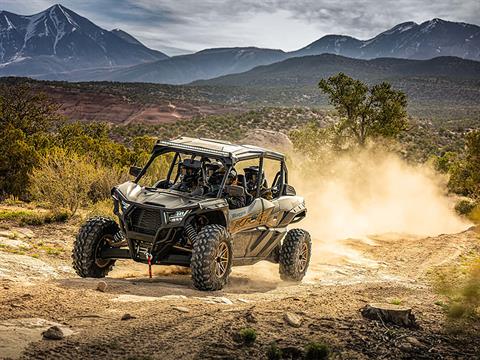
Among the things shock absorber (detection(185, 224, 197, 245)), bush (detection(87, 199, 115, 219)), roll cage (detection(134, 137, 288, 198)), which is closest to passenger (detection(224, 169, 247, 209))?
roll cage (detection(134, 137, 288, 198))

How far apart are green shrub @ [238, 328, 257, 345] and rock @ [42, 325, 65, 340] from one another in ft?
6.16

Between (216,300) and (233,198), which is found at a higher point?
(233,198)

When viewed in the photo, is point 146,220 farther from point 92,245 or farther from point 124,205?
point 92,245

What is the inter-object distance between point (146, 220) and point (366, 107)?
92.6ft

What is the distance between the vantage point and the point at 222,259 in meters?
9.59

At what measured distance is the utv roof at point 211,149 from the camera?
10.2 meters

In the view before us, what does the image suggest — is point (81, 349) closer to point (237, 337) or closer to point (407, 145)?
point (237, 337)

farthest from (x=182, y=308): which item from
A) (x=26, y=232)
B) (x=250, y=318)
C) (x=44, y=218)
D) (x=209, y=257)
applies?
(x=44, y=218)

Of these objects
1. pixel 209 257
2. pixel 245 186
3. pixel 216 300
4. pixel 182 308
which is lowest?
pixel 216 300

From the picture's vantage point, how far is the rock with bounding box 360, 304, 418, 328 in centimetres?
735

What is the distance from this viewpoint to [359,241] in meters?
18.8

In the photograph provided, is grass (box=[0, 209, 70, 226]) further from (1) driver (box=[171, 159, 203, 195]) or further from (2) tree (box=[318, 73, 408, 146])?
(2) tree (box=[318, 73, 408, 146])

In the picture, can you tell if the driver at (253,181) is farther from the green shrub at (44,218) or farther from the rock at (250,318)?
the green shrub at (44,218)

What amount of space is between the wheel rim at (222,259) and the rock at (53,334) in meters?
3.34
